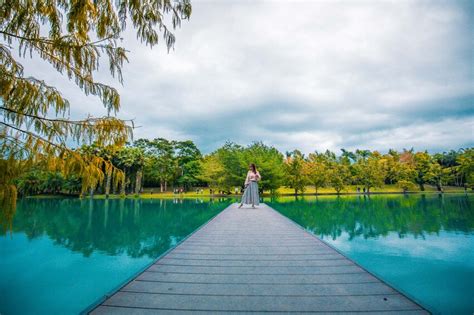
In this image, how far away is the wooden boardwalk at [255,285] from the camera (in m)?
1.86

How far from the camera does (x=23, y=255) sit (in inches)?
254

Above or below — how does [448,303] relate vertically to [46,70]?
below

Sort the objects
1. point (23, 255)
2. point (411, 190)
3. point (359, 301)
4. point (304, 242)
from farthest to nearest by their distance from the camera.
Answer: point (411, 190), point (23, 255), point (304, 242), point (359, 301)

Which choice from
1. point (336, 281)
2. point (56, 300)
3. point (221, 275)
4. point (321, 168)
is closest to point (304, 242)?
point (336, 281)

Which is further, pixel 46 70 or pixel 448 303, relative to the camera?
pixel 448 303

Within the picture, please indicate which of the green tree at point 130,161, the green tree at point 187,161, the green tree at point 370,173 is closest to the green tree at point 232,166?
the green tree at point 187,161

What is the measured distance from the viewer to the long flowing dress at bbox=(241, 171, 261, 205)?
967 centimetres

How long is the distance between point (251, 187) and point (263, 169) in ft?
47.8

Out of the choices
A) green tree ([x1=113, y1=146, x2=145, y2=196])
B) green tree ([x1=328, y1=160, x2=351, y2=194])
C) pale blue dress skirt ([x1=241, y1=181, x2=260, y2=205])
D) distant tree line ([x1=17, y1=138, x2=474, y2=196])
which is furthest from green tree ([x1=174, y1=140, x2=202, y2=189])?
pale blue dress skirt ([x1=241, y1=181, x2=260, y2=205])

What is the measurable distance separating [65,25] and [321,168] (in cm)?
3076

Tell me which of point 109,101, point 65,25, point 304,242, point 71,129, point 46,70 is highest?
point 65,25

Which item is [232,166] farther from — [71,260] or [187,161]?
[71,260]

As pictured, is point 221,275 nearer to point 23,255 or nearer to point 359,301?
point 359,301

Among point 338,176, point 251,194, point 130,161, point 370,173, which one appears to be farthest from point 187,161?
point 251,194
